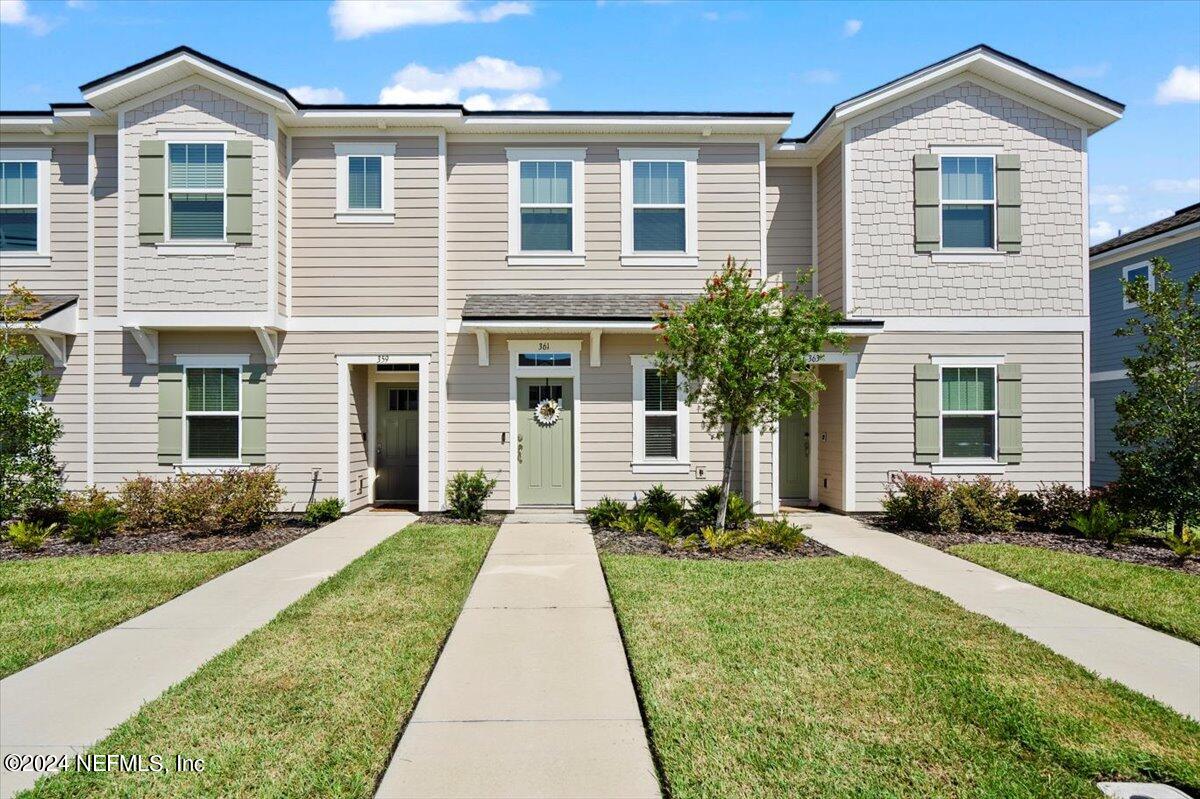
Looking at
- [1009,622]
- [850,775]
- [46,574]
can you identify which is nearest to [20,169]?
[46,574]

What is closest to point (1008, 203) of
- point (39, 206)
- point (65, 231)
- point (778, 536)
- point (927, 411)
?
point (927, 411)

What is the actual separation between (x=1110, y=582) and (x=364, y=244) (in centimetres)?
1146

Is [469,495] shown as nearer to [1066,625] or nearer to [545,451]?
[545,451]

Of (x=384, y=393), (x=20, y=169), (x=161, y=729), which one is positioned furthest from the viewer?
(x=384, y=393)

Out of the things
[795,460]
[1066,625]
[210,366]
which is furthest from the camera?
[795,460]

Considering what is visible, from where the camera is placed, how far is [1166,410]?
8852 millimetres

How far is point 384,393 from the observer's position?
478 inches

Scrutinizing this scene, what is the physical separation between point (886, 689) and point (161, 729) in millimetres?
4493

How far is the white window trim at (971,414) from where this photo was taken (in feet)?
36.8

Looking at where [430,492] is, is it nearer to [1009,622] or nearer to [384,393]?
[384,393]

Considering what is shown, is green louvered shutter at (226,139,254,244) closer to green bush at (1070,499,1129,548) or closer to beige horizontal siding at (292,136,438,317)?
beige horizontal siding at (292,136,438,317)

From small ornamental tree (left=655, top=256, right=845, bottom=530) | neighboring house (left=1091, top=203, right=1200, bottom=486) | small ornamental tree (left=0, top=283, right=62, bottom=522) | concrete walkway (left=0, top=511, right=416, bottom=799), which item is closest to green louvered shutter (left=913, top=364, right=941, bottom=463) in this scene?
small ornamental tree (left=655, top=256, right=845, bottom=530)

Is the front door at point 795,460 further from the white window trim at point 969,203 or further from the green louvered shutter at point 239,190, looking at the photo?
the green louvered shutter at point 239,190

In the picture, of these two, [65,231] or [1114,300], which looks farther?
[1114,300]
